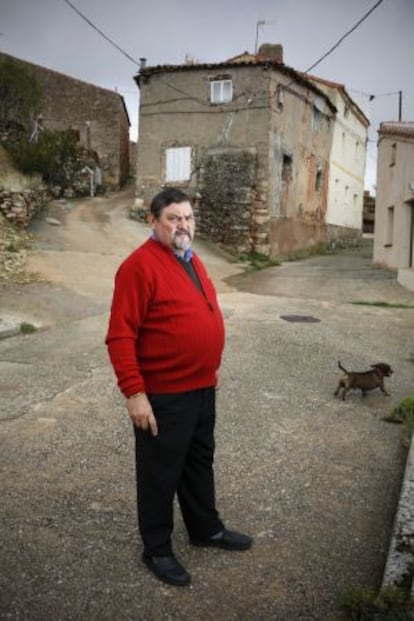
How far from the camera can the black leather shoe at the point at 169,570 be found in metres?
2.77

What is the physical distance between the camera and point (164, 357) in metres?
2.69

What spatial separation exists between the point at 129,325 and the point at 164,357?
227mm

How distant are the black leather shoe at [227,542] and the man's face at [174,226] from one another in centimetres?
157

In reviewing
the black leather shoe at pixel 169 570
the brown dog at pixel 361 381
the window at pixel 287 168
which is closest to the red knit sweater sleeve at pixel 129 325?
the black leather shoe at pixel 169 570

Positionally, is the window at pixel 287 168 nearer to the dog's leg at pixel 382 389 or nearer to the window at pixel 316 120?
the window at pixel 316 120

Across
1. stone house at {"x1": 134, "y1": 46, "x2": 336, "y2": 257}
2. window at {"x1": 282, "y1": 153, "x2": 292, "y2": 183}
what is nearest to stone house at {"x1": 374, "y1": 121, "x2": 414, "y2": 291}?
stone house at {"x1": 134, "y1": 46, "x2": 336, "y2": 257}

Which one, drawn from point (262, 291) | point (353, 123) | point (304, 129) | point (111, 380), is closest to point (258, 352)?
point (111, 380)

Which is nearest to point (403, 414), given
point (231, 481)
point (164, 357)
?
point (231, 481)

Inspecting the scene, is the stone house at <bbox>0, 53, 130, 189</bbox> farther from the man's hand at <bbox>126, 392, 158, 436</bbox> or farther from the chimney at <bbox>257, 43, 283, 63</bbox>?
the man's hand at <bbox>126, 392, 158, 436</bbox>

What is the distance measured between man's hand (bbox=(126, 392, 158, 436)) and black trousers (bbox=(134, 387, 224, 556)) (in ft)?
0.28

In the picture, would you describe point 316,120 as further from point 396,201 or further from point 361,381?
point 361,381

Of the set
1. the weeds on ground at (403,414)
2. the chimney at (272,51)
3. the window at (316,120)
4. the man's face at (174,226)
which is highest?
the chimney at (272,51)

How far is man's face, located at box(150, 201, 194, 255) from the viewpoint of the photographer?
107 inches

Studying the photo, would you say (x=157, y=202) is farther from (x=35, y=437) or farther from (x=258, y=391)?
(x=258, y=391)
